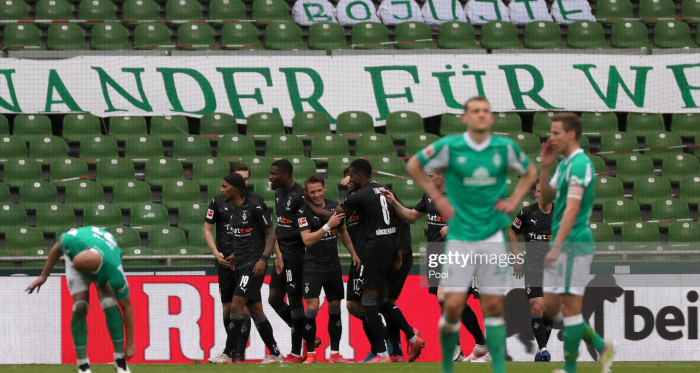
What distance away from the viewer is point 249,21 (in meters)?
19.1

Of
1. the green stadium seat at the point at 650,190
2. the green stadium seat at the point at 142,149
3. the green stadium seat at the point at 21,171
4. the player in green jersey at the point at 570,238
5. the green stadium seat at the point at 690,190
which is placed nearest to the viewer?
the player in green jersey at the point at 570,238

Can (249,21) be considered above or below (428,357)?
above

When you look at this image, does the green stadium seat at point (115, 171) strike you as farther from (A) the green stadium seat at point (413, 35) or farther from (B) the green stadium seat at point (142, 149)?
(A) the green stadium seat at point (413, 35)

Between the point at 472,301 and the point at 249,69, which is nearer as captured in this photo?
the point at 472,301

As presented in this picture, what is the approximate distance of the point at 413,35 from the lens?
61.7 feet

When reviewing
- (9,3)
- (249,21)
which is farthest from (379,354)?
(9,3)

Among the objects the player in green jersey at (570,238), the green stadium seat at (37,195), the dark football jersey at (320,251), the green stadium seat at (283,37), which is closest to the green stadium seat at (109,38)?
the green stadium seat at (283,37)

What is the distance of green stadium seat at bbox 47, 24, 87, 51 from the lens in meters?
18.2

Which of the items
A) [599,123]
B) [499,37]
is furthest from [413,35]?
[599,123]

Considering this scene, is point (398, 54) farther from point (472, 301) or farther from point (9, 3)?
point (9, 3)

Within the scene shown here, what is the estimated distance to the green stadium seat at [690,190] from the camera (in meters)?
16.2

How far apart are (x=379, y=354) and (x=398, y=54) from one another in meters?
8.50

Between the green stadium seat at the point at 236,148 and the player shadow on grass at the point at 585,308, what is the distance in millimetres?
6191

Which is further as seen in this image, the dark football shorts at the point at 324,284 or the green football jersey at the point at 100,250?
the dark football shorts at the point at 324,284
